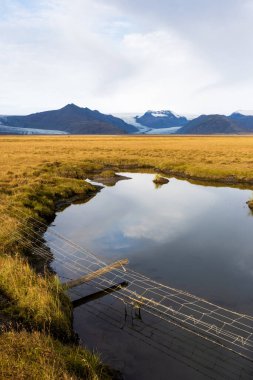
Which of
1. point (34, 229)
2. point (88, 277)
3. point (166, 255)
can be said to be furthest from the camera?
point (34, 229)

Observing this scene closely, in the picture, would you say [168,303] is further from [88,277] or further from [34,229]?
[34,229]

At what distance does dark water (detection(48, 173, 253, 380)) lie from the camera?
1141cm

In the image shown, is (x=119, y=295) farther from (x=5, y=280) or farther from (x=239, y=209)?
(x=239, y=209)

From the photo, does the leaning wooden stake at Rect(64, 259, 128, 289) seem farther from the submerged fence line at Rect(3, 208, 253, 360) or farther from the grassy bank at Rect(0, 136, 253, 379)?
the grassy bank at Rect(0, 136, 253, 379)

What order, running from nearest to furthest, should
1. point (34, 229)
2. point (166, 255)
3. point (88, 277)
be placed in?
1. point (88, 277)
2. point (166, 255)
3. point (34, 229)

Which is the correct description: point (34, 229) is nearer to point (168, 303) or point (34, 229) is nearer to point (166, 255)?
point (166, 255)

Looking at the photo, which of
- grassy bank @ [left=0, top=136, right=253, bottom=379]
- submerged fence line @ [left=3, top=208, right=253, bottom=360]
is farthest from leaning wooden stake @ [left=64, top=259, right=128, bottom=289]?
grassy bank @ [left=0, top=136, right=253, bottom=379]

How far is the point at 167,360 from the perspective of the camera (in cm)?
1130

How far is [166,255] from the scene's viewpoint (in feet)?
66.4

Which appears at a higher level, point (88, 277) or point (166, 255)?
point (88, 277)

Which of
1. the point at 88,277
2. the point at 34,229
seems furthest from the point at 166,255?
the point at 34,229

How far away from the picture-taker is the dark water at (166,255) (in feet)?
37.4

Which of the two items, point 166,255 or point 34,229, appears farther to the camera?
point 34,229

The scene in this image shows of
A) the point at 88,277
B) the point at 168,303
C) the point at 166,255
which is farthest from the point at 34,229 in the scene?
the point at 168,303
